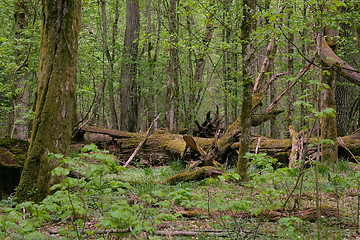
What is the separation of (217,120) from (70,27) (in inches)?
306

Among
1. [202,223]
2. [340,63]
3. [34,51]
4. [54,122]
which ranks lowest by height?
[202,223]

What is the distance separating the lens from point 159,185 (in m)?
5.81

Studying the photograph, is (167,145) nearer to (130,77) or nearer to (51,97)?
(130,77)

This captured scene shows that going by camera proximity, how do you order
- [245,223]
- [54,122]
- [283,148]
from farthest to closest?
[283,148]
[54,122]
[245,223]

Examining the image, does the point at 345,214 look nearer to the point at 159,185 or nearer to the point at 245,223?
the point at 245,223

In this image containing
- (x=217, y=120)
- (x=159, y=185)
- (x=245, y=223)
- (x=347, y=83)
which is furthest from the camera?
(x=217, y=120)

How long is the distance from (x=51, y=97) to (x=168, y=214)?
2919 millimetres

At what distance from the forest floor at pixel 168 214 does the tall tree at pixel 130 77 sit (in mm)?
7464

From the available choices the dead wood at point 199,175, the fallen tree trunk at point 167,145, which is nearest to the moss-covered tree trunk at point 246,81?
the dead wood at point 199,175

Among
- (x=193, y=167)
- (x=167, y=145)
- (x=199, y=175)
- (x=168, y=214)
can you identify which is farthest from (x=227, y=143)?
(x=168, y=214)

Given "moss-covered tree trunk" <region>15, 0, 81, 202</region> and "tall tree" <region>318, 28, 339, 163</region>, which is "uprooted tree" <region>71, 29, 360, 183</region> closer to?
"tall tree" <region>318, 28, 339, 163</region>

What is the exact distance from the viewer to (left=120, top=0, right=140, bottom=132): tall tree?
41.1ft

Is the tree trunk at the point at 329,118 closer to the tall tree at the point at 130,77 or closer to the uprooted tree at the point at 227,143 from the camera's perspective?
the uprooted tree at the point at 227,143

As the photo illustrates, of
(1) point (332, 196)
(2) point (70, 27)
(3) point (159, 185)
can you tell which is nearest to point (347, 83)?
(1) point (332, 196)
